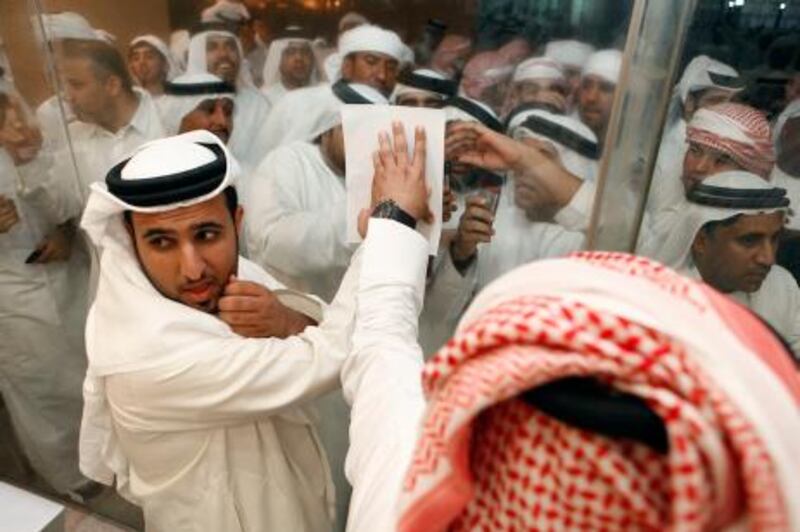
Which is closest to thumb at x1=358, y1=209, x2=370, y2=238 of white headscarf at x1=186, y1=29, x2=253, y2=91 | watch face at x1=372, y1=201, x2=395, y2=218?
watch face at x1=372, y1=201, x2=395, y2=218

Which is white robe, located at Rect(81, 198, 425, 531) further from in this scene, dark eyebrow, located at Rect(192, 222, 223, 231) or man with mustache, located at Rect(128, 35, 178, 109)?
man with mustache, located at Rect(128, 35, 178, 109)

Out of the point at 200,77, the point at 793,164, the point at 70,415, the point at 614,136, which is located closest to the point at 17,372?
the point at 70,415

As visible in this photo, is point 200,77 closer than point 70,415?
Yes

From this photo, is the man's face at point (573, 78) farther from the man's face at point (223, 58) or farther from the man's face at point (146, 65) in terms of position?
the man's face at point (146, 65)

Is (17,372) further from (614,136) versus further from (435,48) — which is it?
(614,136)

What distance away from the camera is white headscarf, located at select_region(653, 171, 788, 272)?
→ 1.21m

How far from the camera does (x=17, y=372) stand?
8.02 ft

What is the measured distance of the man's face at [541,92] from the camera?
51.1 inches

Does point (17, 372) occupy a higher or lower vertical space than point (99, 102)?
lower

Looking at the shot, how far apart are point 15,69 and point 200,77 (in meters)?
0.84

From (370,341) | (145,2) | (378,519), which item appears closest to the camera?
(378,519)

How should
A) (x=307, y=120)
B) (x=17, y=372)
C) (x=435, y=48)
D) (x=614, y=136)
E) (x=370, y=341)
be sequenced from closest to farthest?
(x=370, y=341) → (x=614, y=136) → (x=435, y=48) → (x=307, y=120) → (x=17, y=372)

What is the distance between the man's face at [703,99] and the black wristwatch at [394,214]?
0.60m

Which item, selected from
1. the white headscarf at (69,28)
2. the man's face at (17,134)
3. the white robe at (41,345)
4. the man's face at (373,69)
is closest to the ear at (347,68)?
the man's face at (373,69)
